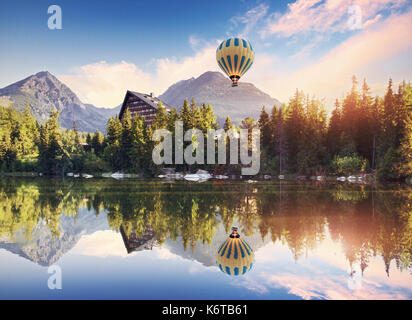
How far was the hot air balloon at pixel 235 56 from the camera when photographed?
23859 mm

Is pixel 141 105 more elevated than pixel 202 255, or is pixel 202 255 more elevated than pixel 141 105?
pixel 141 105

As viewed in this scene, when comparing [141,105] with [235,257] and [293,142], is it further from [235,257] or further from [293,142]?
[235,257]

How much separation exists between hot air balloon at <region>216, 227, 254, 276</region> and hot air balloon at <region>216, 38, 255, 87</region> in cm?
1985

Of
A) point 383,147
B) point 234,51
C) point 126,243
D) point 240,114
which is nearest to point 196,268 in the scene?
point 126,243

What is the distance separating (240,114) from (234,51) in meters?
170

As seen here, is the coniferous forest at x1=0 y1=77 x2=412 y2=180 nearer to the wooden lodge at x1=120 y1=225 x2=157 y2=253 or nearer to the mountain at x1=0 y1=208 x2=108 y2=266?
the mountain at x1=0 y1=208 x2=108 y2=266

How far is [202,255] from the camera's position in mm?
7031

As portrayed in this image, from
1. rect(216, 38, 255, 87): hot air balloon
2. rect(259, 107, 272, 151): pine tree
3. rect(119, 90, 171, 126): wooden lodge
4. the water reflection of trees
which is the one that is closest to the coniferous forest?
rect(259, 107, 272, 151): pine tree

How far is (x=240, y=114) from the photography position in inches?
7515

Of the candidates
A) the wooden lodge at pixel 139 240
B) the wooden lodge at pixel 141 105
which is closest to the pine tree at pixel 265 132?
the wooden lodge at pixel 141 105

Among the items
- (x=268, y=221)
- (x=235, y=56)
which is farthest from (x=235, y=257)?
(x=235, y=56)

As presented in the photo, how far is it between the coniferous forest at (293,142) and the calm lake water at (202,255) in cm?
2768

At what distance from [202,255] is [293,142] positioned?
4076 cm
